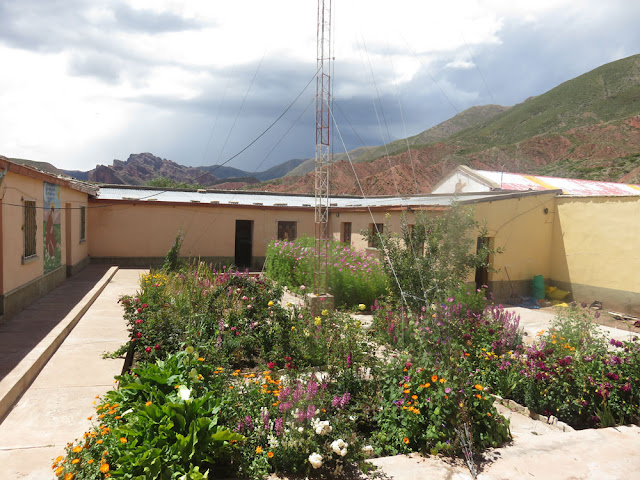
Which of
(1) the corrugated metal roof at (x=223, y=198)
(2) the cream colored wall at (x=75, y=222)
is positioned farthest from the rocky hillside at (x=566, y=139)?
(2) the cream colored wall at (x=75, y=222)

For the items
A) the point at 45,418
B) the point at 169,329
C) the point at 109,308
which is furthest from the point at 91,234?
the point at 45,418

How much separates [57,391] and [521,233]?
13.2 m

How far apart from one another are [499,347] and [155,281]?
6803 millimetres

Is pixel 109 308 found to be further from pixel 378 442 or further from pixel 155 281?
pixel 378 442

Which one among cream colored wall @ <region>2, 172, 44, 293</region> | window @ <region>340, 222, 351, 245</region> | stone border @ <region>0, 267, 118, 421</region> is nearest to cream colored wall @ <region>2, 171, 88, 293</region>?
cream colored wall @ <region>2, 172, 44, 293</region>

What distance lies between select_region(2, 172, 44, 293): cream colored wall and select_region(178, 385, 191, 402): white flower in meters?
5.78

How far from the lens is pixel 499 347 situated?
19.1 feet

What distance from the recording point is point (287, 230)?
1834 centimetres

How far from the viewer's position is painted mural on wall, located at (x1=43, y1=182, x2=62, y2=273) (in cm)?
991

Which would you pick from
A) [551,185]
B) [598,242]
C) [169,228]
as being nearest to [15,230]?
[169,228]

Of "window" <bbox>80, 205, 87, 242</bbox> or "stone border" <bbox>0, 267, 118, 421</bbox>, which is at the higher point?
"window" <bbox>80, 205, 87, 242</bbox>

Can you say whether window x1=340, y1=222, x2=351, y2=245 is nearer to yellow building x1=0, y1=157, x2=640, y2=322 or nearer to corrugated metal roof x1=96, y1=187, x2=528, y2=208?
yellow building x1=0, y1=157, x2=640, y2=322

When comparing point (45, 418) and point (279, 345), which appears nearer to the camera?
point (45, 418)

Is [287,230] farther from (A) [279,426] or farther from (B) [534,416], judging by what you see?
(A) [279,426]
